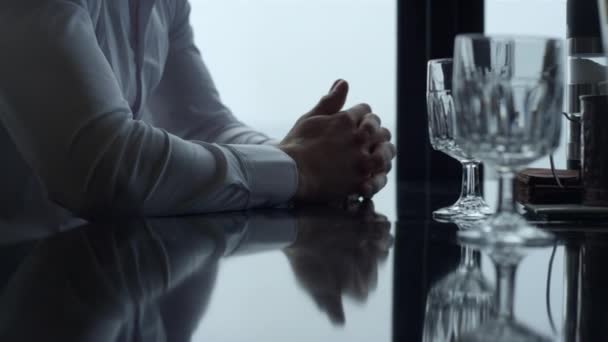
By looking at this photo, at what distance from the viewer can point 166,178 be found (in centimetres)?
92

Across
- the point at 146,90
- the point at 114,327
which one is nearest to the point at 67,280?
the point at 114,327

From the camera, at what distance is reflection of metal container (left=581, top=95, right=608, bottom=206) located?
851 mm

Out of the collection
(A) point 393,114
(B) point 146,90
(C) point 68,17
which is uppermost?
(C) point 68,17

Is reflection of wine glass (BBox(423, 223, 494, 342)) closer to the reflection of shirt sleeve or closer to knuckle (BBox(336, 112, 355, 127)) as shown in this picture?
the reflection of shirt sleeve

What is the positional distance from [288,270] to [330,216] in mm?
354

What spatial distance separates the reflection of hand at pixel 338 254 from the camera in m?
0.50

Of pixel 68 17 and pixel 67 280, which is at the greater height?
pixel 68 17

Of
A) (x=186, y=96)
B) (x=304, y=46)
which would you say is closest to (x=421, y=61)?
(x=304, y=46)

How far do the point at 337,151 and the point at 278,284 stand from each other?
54cm

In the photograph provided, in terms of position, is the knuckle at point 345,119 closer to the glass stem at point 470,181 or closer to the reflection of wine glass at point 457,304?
the glass stem at point 470,181

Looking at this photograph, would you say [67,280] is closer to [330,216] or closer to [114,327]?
[114,327]

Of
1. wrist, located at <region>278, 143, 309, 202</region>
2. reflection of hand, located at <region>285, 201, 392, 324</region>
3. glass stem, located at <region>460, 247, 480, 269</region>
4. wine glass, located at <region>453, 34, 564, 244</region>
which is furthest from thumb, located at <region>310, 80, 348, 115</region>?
wine glass, located at <region>453, 34, 564, 244</region>

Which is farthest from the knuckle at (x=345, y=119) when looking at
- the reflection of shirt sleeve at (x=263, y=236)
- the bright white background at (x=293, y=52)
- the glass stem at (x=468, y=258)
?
the bright white background at (x=293, y=52)

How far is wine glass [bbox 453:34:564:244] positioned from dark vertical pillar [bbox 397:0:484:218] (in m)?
1.69
